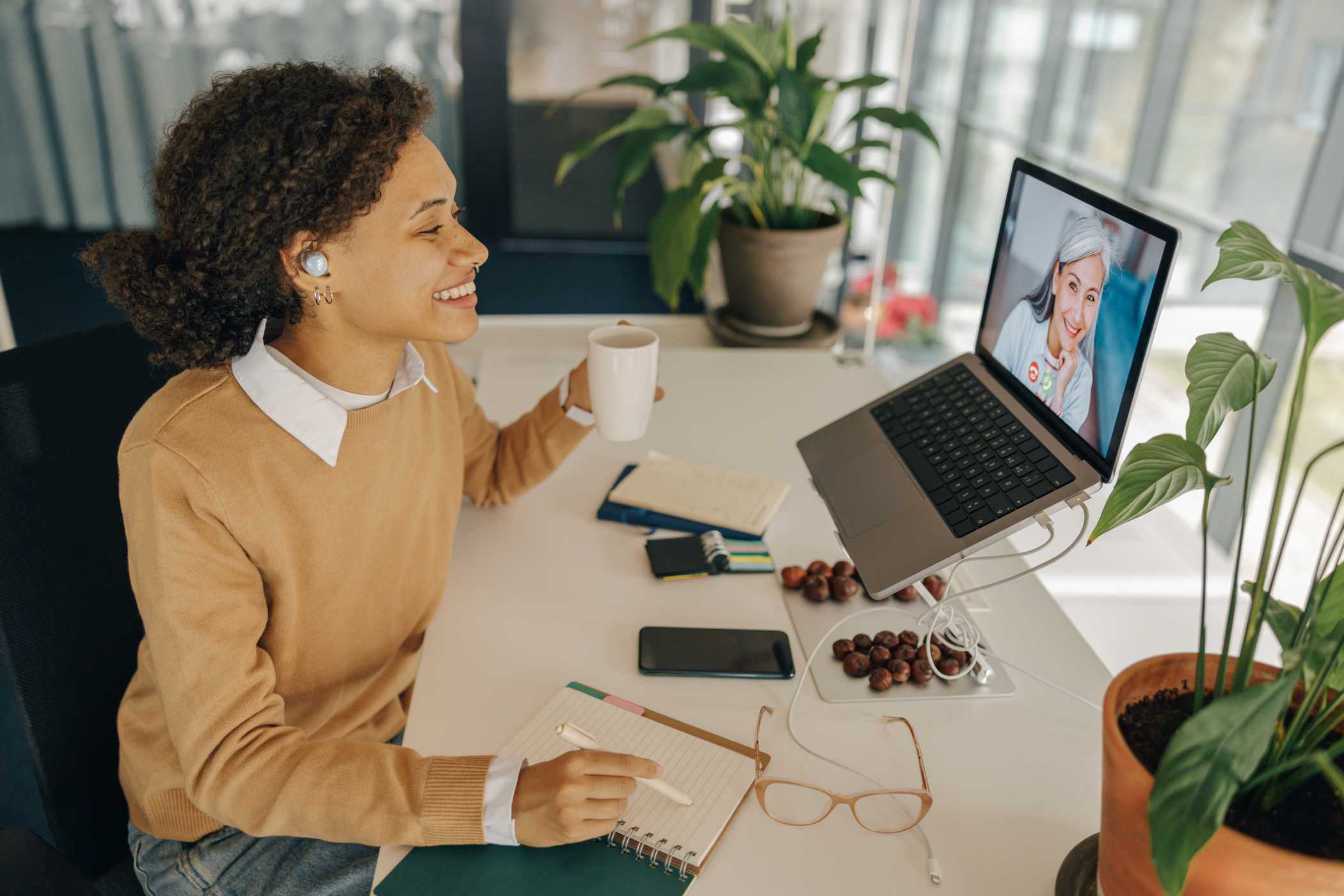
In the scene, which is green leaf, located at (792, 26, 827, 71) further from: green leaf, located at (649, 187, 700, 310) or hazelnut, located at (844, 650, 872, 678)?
hazelnut, located at (844, 650, 872, 678)

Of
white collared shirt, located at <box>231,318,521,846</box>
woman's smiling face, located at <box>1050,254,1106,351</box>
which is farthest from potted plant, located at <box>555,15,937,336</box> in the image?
white collared shirt, located at <box>231,318,521,846</box>

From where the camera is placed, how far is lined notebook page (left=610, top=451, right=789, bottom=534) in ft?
4.09

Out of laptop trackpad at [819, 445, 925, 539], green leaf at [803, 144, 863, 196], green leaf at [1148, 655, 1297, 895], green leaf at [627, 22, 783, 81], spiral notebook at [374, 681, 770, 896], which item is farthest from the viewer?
green leaf at [627, 22, 783, 81]

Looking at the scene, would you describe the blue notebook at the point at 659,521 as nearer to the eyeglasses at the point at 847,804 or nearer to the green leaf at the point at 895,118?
the eyeglasses at the point at 847,804

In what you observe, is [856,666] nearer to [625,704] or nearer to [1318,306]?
[625,704]

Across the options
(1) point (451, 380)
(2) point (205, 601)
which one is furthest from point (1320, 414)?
(2) point (205, 601)

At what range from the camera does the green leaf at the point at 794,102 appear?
1.74 m

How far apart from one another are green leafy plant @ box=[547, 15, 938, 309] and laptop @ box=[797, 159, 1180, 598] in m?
0.67

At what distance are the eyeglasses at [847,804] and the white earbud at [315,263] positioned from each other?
0.63 m

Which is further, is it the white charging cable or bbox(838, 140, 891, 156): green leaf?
bbox(838, 140, 891, 156): green leaf

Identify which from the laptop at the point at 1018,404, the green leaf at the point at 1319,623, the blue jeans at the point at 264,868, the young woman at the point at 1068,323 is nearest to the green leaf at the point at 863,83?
the laptop at the point at 1018,404

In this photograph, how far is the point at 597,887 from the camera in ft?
2.50

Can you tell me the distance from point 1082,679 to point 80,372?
109cm

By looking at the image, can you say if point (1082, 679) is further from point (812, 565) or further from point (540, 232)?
point (540, 232)
